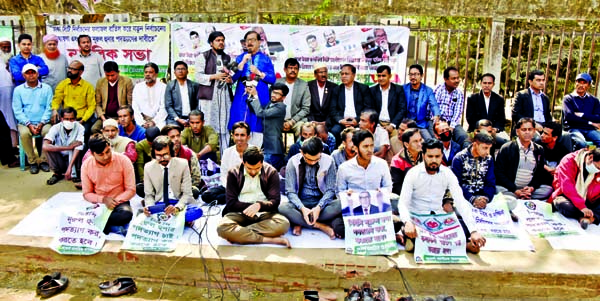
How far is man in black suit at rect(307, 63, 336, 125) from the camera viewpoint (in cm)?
761

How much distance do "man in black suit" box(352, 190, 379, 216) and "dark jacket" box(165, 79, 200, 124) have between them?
3345mm

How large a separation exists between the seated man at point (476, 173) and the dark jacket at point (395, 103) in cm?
154

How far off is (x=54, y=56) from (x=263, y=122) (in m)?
3.62

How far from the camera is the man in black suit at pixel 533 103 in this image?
759 centimetres

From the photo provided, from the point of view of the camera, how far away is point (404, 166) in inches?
239

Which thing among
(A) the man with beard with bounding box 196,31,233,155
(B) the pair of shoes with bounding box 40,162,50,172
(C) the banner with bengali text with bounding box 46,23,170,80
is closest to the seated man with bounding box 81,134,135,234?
(A) the man with beard with bounding box 196,31,233,155

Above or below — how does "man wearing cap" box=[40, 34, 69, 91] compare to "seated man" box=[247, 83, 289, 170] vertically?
above

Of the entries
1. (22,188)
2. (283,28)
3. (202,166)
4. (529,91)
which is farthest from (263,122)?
(529,91)

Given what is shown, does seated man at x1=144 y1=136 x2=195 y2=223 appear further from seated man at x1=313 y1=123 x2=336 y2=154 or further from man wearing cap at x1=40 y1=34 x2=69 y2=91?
man wearing cap at x1=40 y1=34 x2=69 y2=91

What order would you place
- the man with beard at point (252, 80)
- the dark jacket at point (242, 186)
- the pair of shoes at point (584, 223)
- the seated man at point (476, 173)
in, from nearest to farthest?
the dark jacket at point (242, 186)
the pair of shoes at point (584, 223)
the seated man at point (476, 173)
the man with beard at point (252, 80)

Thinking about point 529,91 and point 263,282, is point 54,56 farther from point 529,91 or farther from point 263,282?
point 529,91

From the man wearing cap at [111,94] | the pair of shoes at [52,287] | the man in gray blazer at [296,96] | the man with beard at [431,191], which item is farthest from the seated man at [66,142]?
the man with beard at [431,191]

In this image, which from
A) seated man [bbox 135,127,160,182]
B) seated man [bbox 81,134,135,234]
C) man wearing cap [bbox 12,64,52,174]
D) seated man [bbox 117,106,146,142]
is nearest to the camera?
seated man [bbox 81,134,135,234]

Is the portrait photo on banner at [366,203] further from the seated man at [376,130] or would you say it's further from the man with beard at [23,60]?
the man with beard at [23,60]
